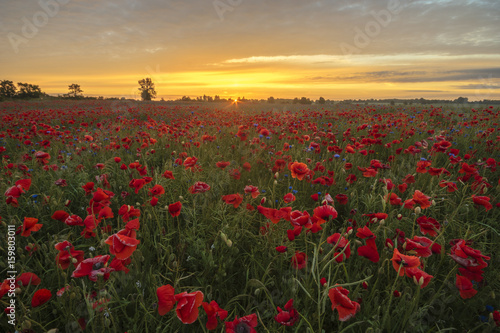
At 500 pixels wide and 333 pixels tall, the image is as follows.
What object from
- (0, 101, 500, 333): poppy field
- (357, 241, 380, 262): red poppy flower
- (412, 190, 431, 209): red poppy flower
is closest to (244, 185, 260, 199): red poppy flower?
(0, 101, 500, 333): poppy field

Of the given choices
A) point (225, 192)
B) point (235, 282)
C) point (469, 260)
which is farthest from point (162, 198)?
point (469, 260)

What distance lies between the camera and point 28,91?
36.3 meters

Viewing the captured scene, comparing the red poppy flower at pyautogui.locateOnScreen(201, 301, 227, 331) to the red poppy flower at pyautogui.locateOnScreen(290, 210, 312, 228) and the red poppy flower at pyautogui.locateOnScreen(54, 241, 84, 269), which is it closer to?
the red poppy flower at pyautogui.locateOnScreen(290, 210, 312, 228)

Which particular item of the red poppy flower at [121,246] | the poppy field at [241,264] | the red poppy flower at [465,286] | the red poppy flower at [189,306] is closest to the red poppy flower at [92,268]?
the poppy field at [241,264]

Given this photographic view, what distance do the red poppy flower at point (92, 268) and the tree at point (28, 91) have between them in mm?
46156

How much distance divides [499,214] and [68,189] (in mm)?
4787

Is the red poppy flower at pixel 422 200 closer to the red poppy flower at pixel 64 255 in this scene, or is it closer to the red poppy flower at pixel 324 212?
the red poppy flower at pixel 324 212

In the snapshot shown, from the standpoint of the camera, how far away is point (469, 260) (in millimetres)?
1220

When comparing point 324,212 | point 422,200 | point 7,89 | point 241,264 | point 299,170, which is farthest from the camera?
A: point 7,89

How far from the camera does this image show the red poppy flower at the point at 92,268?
1.16m

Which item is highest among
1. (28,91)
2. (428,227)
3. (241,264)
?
(28,91)

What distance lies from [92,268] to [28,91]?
48.4 meters

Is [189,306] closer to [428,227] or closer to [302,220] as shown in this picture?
[302,220]

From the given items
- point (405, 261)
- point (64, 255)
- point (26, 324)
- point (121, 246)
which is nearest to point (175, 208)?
point (121, 246)
